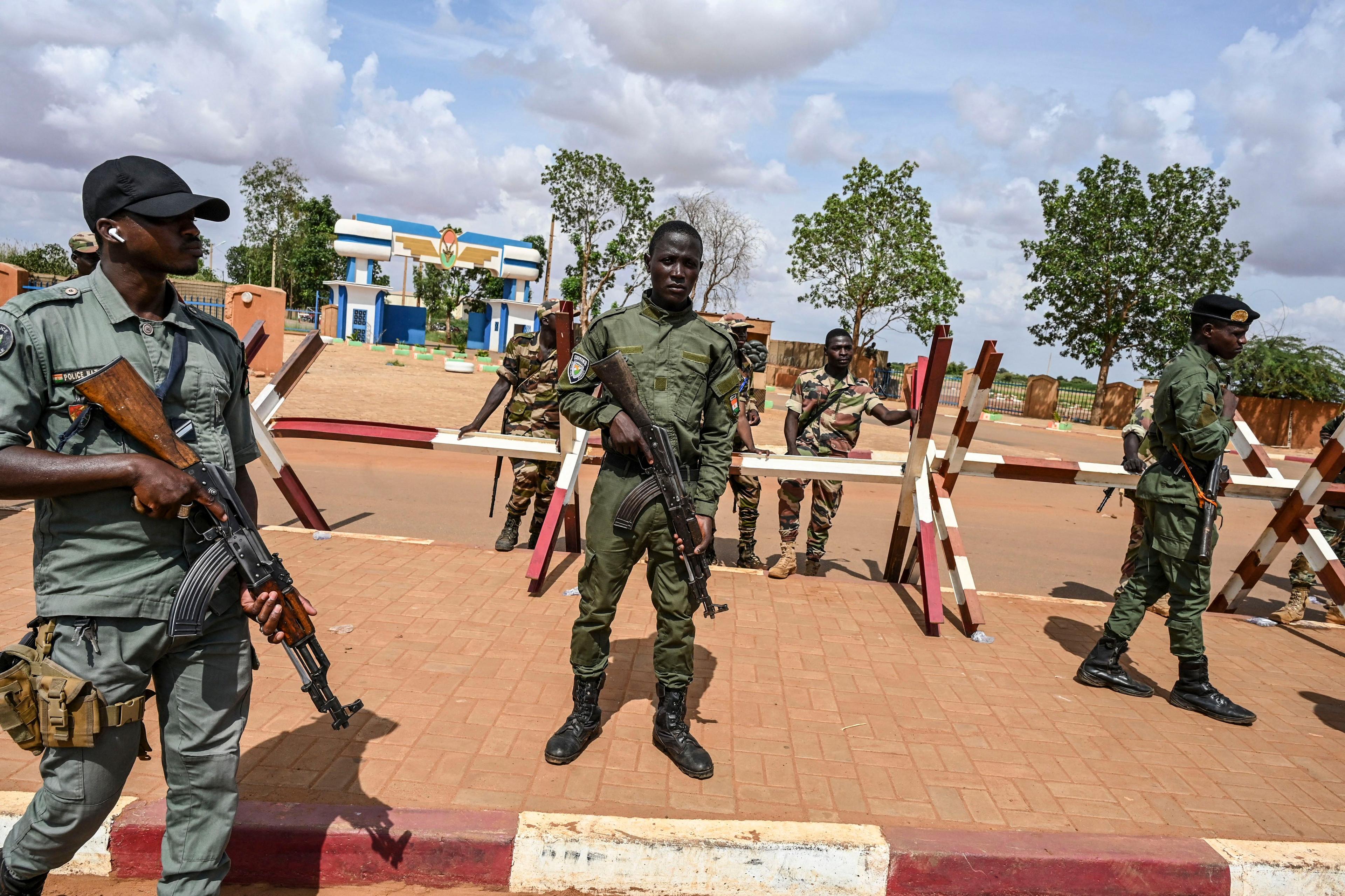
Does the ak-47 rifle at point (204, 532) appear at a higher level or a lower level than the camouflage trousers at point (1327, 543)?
higher

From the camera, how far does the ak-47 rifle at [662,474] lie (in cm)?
317

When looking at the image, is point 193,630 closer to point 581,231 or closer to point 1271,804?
point 1271,804

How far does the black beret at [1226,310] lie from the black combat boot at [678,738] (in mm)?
3284

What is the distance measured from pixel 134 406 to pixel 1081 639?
536cm

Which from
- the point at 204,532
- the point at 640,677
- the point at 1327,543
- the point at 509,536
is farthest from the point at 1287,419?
the point at 204,532

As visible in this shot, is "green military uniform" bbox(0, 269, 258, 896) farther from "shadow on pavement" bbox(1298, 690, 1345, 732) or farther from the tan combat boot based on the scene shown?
the tan combat boot

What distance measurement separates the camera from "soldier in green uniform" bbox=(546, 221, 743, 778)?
326cm

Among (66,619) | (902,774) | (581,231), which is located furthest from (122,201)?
(581,231)

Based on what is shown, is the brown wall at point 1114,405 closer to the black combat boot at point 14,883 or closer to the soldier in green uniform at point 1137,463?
the soldier in green uniform at point 1137,463

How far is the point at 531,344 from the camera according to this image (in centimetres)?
703

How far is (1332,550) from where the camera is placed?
249 inches

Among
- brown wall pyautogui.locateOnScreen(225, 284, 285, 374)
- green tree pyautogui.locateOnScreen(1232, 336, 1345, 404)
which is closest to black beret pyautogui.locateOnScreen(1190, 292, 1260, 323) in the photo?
brown wall pyautogui.locateOnScreen(225, 284, 285, 374)

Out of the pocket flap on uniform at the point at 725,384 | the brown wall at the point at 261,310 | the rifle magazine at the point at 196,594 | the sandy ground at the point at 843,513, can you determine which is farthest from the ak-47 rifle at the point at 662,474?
the brown wall at the point at 261,310

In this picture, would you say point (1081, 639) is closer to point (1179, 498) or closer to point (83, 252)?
point (1179, 498)
